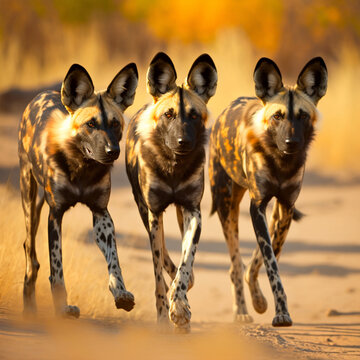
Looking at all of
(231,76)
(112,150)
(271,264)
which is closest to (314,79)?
(271,264)

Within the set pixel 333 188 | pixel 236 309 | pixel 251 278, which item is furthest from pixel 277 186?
pixel 333 188

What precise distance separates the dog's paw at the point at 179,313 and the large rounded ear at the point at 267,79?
1681 mm

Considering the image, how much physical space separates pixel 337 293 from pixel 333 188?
4.93 metres

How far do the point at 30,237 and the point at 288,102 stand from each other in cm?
222

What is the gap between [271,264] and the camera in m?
5.91

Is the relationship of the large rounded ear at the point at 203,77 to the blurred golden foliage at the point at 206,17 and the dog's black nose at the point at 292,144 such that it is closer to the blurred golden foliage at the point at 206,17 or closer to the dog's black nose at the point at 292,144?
the dog's black nose at the point at 292,144

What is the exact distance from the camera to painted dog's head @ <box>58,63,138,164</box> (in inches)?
213

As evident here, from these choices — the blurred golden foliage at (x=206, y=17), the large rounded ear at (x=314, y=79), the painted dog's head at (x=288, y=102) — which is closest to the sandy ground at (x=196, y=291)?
the painted dog's head at (x=288, y=102)

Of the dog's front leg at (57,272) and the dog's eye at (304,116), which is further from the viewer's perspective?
the dog's eye at (304,116)

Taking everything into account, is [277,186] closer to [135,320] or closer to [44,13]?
[135,320]

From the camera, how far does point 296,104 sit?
19.4 ft

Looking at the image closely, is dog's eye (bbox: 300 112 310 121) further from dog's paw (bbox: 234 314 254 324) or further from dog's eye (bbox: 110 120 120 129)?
dog's paw (bbox: 234 314 254 324)

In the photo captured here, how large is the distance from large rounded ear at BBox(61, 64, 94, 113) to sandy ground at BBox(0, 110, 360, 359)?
148cm

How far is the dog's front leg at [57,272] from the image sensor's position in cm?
540
